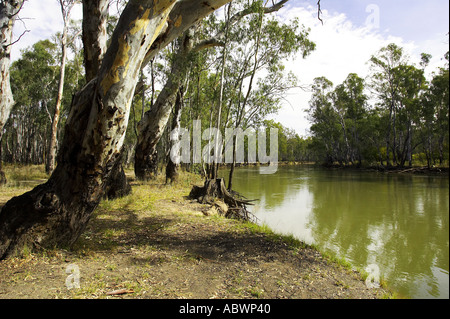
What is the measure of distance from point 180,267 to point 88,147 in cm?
172

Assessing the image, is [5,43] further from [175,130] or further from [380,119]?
[380,119]

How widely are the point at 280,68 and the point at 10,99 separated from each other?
9200 mm

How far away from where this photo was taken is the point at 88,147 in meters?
2.87

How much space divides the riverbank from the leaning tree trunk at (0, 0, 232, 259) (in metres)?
0.30

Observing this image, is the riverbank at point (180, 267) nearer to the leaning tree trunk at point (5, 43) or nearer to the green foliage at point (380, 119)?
the leaning tree trunk at point (5, 43)

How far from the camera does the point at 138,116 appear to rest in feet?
97.0

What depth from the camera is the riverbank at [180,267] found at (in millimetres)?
2365

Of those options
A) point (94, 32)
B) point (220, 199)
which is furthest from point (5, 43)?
point (220, 199)

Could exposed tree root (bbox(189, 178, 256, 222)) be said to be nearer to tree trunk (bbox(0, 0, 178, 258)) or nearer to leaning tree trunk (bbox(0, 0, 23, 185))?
tree trunk (bbox(0, 0, 178, 258))

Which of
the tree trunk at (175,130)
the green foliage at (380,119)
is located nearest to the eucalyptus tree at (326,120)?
the green foliage at (380,119)

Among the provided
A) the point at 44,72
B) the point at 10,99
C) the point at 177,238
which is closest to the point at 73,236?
the point at 177,238

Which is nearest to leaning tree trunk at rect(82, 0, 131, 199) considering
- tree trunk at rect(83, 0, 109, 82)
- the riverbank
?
tree trunk at rect(83, 0, 109, 82)

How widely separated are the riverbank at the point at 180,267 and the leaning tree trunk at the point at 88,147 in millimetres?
298
